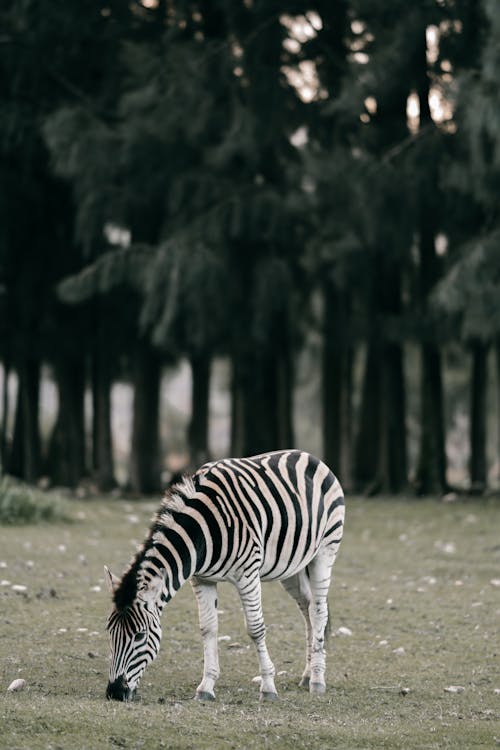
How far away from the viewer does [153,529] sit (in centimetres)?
777

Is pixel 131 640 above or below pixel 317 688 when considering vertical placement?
above

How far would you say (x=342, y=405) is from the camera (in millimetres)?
27312

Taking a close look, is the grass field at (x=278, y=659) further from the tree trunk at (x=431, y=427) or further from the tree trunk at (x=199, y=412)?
the tree trunk at (x=199, y=412)

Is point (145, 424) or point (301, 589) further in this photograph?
point (145, 424)

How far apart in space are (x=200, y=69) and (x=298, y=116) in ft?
7.38

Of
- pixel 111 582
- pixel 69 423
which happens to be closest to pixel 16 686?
pixel 111 582

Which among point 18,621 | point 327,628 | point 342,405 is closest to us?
point 327,628

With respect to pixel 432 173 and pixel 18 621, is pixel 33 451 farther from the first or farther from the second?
pixel 18 621

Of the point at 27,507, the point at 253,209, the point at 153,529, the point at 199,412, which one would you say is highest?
the point at 253,209

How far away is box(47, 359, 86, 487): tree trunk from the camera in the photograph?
28.5 meters

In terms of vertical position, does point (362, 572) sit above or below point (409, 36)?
below

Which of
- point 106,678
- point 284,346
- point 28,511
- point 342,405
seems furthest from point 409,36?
point 106,678

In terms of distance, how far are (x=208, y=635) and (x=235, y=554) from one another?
0.68m

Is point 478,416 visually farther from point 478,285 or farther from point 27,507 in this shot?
point 27,507
